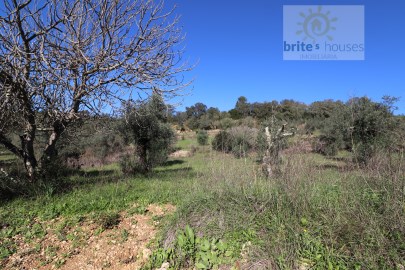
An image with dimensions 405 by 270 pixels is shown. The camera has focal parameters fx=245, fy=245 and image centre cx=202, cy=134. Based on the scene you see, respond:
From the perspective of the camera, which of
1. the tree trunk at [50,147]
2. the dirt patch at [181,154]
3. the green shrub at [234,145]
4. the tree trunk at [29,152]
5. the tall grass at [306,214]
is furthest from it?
the dirt patch at [181,154]

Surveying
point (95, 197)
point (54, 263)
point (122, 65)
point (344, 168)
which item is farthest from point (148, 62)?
point (344, 168)

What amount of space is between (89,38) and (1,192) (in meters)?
3.57

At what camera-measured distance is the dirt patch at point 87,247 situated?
3.03 m

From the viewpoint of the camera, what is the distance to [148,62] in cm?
530

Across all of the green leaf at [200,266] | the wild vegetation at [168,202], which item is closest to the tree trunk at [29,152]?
the wild vegetation at [168,202]

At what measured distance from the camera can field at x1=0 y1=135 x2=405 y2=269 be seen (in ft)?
7.71

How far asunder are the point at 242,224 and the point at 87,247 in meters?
2.13

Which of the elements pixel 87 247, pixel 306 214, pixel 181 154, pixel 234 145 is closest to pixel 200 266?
pixel 306 214

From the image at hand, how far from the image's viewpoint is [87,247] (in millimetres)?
3320

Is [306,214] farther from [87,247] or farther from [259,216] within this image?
[87,247]

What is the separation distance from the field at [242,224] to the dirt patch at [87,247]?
0.05ft

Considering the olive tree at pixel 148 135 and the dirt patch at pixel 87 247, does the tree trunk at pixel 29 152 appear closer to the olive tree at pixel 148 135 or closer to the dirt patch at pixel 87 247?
the dirt patch at pixel 87 247

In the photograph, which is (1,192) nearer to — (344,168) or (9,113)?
(9,113)

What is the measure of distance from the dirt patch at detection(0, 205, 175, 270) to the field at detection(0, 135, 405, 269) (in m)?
0.01
